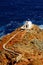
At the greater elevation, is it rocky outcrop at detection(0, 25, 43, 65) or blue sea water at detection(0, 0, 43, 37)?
blue sea water at detection(0, 0, 43, 37)

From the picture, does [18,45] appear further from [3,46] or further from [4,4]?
[4,4]

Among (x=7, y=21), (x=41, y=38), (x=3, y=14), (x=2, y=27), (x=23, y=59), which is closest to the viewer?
(x=23, y=59)

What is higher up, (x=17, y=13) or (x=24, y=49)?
(x=17, y=13)

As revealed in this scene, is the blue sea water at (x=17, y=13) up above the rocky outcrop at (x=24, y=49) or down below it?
above

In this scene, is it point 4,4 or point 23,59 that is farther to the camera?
point 4,4

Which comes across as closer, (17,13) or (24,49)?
(24,49)

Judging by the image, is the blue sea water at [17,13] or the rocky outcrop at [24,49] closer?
the rocky outcrop at [24,49]

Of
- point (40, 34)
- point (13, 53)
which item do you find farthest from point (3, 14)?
point (13, 53)

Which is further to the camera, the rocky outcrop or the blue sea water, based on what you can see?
the blue sea water
